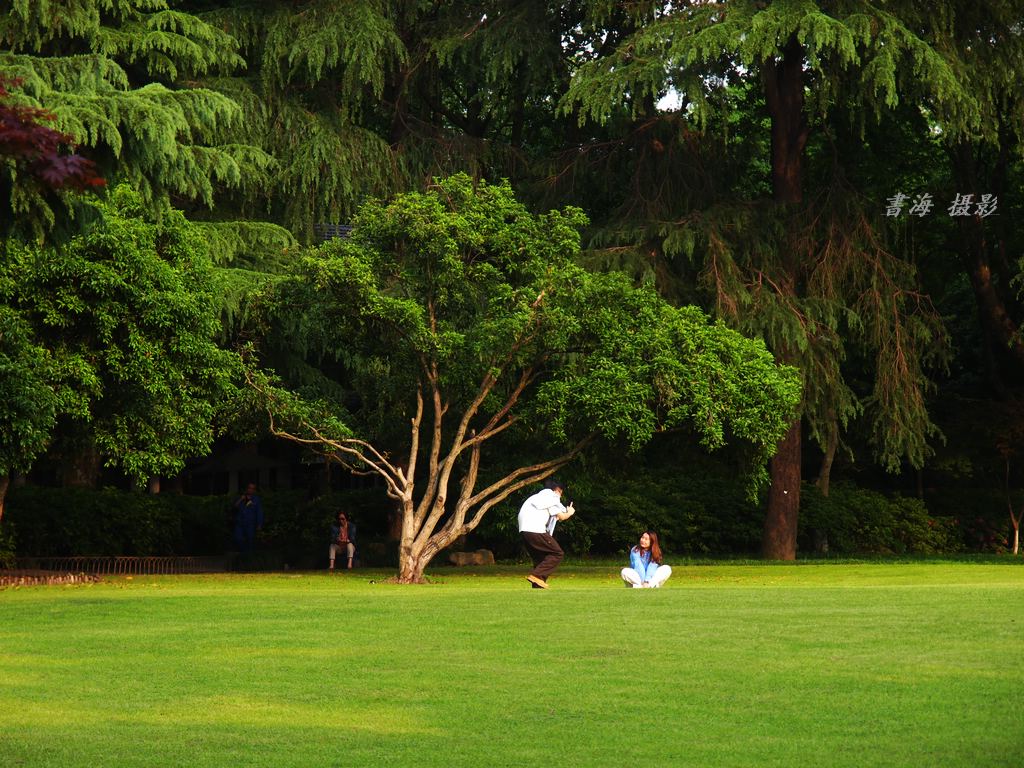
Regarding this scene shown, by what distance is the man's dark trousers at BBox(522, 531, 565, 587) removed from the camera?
70.7 ft

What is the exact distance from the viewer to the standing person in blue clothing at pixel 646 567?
21.8 metres

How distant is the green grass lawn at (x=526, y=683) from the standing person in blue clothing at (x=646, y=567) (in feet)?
14.5

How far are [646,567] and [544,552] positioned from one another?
1.47 metres

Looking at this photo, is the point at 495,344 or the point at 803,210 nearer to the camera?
the point at 495,344

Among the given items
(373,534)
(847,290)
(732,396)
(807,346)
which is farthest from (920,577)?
(373,534)

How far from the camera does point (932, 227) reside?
4141 centimetres

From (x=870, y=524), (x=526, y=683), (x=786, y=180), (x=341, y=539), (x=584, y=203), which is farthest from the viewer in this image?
(x=870, y=524)

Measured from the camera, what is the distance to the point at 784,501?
35.5 m

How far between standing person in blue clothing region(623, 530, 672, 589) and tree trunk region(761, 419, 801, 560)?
45.2 feet

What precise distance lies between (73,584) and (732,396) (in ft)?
36.0

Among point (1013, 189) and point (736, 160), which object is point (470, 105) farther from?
point (1013, 189)

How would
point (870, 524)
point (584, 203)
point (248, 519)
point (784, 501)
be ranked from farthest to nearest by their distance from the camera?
point (870, 524), point (584, 203), point (784, 501), point (248, 519)

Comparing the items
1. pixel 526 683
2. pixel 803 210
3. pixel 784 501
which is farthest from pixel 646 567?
pixel 784 501

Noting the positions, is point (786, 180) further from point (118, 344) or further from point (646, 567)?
point (118, 344)
